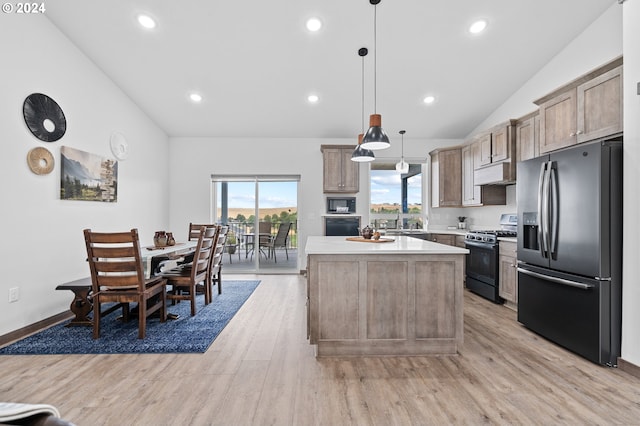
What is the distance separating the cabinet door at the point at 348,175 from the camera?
526 cm

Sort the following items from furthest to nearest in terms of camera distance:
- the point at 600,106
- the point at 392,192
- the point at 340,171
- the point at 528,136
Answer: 1. the point at 392,192
2. the point at 340,171
3. the point at 528,136
4. the point at 600,106

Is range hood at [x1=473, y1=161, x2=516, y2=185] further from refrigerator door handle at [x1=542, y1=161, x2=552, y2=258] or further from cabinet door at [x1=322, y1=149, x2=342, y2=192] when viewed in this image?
cabinet door at [x1=322, y1=149, x2=342, y2=192]

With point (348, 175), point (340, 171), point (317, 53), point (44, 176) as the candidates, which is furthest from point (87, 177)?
point (348, 175)

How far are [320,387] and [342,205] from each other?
151 inches

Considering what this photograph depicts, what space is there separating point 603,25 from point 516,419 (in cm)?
393

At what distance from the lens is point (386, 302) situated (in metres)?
2.33

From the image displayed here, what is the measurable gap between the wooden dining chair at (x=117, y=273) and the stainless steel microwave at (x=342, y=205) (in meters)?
3.45

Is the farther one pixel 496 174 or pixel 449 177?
pixel 449 177

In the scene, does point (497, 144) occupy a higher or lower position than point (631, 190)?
higher

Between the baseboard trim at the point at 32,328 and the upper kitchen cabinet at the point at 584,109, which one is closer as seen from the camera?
the upper kitchen cabinet at the point at 584,109

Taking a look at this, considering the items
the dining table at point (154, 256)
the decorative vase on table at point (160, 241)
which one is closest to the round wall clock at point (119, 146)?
the decorative vase on table at point (160, 241)

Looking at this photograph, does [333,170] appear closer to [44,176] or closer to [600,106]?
[600,106]

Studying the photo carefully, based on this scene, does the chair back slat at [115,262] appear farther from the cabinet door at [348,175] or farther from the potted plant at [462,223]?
the potted plant at [462,223]

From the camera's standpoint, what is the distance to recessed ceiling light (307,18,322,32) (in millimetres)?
3162
